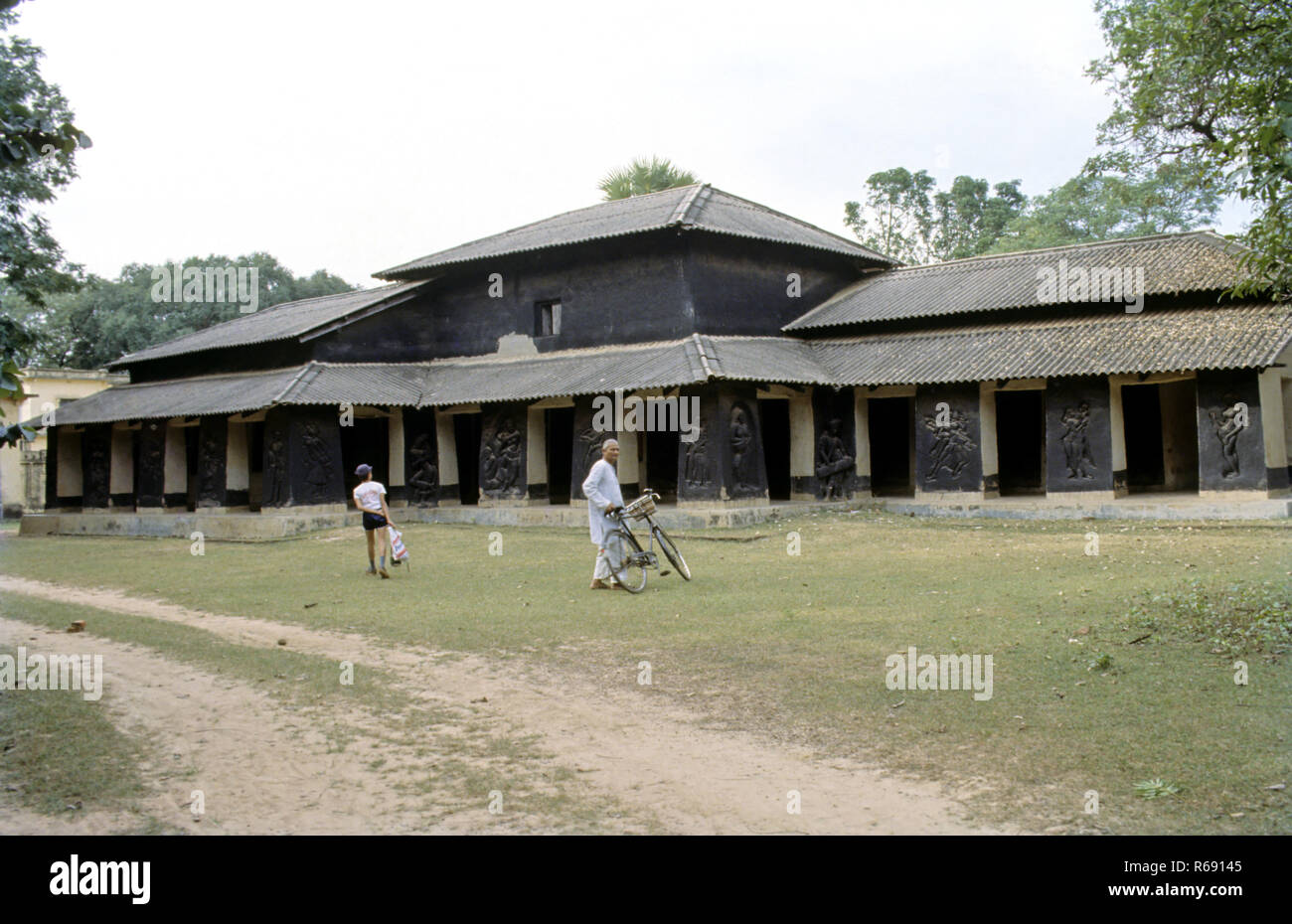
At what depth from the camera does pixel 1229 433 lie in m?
18.7

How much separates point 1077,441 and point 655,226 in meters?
9.92

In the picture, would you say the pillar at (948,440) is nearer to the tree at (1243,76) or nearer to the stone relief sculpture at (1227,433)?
the stone relief sculpture at (1227,433)

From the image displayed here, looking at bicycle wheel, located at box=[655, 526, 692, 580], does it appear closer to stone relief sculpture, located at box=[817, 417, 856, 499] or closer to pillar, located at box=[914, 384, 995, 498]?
pillar, located at box=[914, 384, 995, 498]

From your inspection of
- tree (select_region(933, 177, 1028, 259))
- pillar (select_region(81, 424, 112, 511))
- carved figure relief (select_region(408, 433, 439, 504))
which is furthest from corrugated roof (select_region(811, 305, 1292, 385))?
tree (select_region(933, 177, 1028, 259))

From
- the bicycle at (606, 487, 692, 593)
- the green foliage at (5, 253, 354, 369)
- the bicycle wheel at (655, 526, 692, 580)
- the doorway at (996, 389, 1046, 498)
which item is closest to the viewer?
the bicycle at (606, 487, 692, 593)

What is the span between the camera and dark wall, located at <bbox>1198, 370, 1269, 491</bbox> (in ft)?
60.2

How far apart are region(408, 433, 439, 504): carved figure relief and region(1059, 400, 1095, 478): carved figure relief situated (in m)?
14.9

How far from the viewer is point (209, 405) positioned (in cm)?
2547

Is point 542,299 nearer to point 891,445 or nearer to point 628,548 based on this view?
point 891,445

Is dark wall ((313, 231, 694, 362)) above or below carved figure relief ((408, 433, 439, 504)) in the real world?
above

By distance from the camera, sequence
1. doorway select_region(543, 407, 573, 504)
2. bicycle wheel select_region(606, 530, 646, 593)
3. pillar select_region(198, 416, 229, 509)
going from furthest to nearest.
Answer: doorway select_region(543, 407, 573, 504) → pillar select_region(198, 416, 229, 509) → bicycle wheel select_region(606, 530, 646, 593)

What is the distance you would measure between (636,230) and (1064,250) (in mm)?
10222

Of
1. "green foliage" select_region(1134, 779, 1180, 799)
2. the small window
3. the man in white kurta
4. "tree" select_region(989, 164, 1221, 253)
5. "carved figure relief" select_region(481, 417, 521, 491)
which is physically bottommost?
"green foliage" select_region(1134, 779, 1180, 799)
